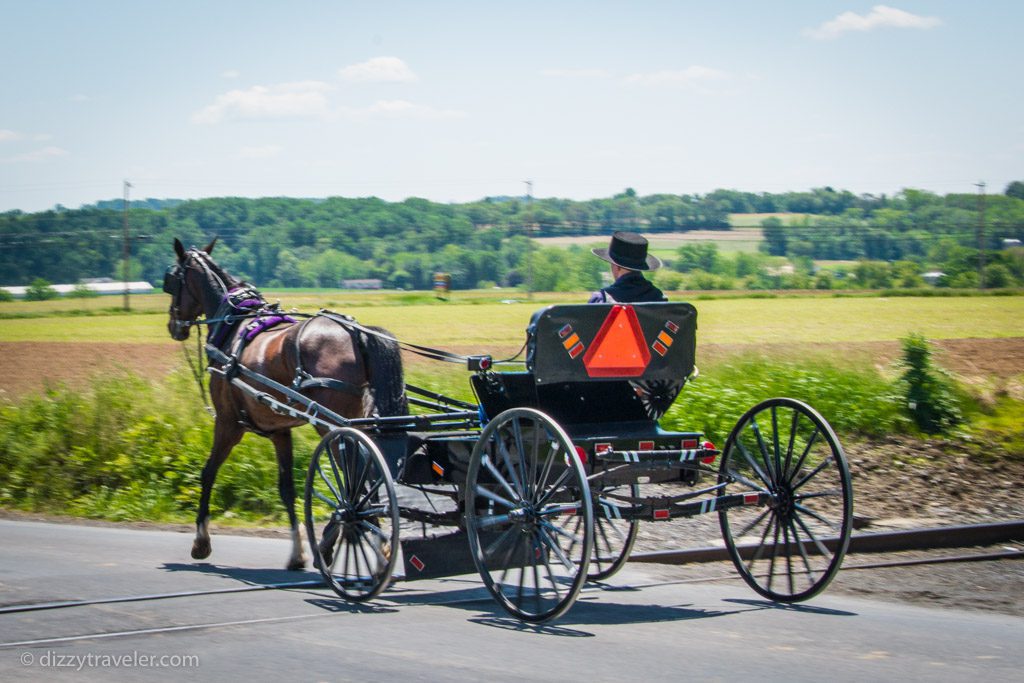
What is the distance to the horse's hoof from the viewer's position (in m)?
8.18

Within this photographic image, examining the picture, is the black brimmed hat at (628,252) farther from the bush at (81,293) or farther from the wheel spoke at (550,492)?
the bush at (81,293)

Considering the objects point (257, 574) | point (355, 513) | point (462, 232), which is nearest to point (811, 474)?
point (355, 513)

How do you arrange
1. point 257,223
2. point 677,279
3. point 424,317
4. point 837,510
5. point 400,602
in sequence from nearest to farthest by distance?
point 400,602 < point 837,510 < point 424,317 < point 257,223 < point 677,279

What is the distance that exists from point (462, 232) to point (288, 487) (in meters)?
62.4

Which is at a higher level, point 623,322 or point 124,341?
point 623,322

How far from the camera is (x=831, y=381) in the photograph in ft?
41.4

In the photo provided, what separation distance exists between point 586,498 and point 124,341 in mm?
38850

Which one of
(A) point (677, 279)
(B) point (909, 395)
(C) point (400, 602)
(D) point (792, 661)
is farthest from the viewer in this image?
(A) point (677, 279)

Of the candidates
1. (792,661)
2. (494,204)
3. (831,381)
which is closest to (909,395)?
(831,381)

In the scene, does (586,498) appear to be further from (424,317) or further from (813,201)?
(813,201)

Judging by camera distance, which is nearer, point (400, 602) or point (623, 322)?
point (623, 322)

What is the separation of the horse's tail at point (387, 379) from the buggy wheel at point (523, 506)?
1804mm

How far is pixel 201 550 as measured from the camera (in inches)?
322

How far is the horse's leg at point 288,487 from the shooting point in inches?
309
